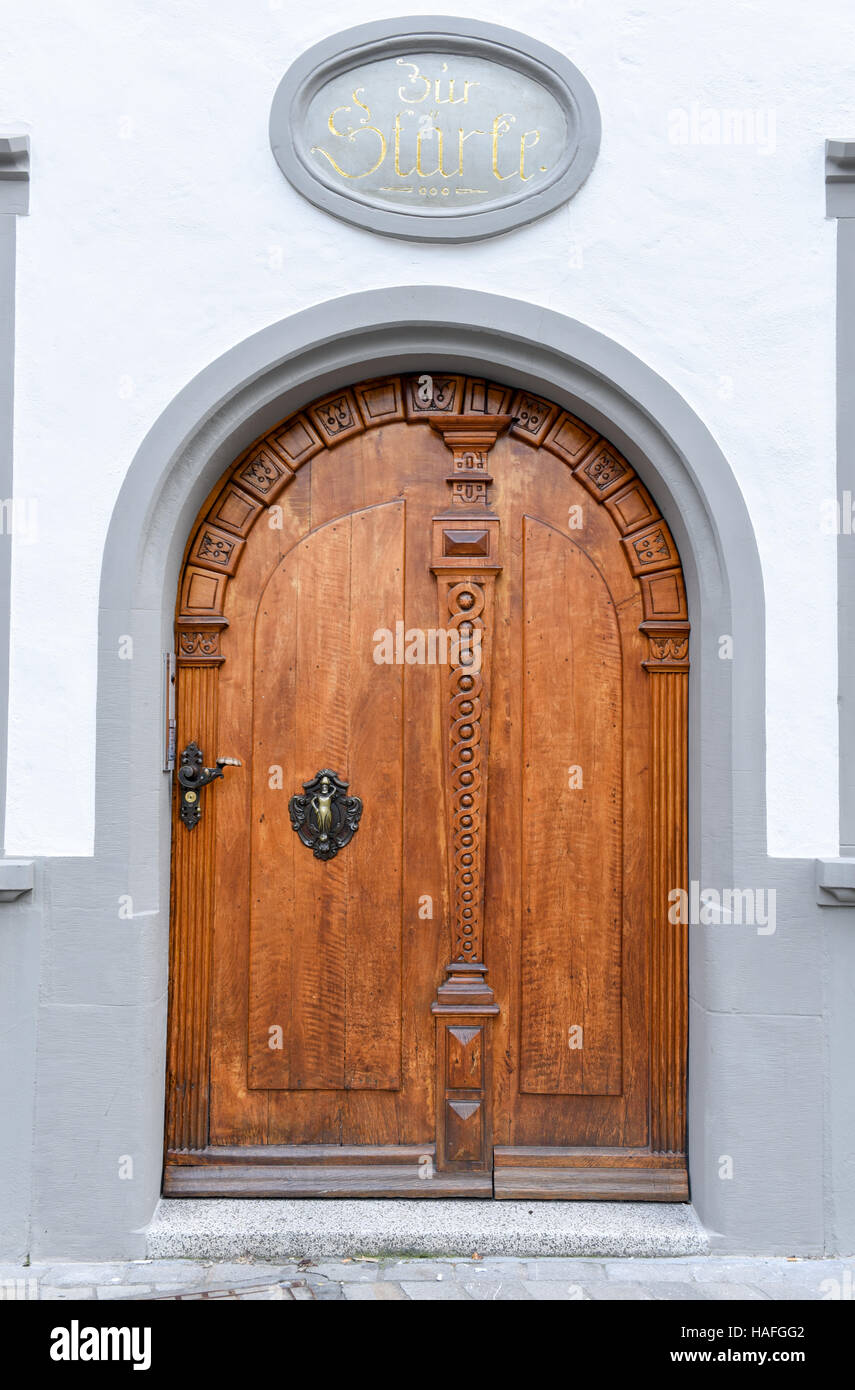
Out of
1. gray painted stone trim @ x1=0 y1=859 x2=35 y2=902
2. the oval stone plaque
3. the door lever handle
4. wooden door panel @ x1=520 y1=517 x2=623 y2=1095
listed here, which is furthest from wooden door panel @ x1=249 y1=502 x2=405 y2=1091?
the oval stone plaque

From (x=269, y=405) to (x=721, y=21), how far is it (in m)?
2.01

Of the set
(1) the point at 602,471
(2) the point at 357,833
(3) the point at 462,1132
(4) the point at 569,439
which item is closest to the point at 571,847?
(2) the point at 357,833

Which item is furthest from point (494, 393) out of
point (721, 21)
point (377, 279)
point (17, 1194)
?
point (17, 1194)

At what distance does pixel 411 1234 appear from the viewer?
3527 mm

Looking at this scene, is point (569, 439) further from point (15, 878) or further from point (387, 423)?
point (15, 878)

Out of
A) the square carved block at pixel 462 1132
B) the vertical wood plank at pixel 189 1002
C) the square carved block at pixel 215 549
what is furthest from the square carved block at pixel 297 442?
the square carved block at pixel 462 1132

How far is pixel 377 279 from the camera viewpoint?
11.8ft

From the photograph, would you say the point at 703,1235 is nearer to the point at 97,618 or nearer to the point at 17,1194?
the point at 17,1194

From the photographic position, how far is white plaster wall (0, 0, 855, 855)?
358 cm

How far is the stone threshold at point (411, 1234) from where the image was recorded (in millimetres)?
3512

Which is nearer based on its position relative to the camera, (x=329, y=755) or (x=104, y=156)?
(x=104, y=156)

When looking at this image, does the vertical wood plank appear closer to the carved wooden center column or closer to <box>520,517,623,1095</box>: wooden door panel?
the carved wooden center column

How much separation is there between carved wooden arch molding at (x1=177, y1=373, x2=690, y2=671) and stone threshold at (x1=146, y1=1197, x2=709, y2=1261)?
1921mm

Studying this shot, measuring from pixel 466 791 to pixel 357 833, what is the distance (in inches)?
16.5
